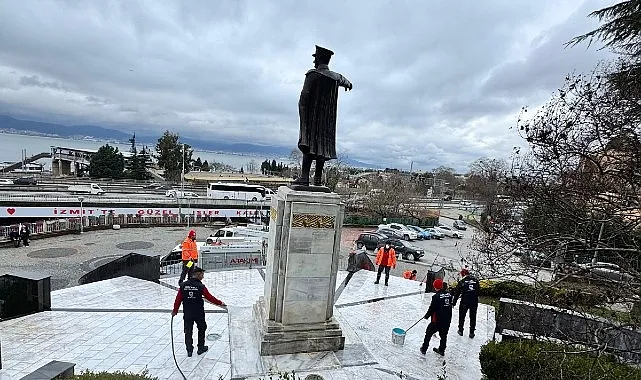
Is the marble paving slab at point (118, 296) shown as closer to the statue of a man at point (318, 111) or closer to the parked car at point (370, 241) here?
the statue of a man at point (318, 111)

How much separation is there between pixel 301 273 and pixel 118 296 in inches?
237

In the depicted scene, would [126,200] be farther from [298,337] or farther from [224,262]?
[298,337]

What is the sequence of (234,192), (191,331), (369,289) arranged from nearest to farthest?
(191,331) < (369,289) < (234,192)

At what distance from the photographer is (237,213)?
33.9m

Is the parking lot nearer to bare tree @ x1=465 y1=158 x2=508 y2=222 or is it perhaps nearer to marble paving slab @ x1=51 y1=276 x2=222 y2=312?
bare tree @ x1=465 y1=158 x2=508 y2=222

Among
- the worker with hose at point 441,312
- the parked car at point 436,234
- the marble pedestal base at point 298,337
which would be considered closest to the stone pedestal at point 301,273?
the marble pedestal base at point 298,337

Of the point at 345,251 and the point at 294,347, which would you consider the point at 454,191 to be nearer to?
the point at 345,251

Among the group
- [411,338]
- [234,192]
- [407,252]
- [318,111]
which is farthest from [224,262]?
[234,192]

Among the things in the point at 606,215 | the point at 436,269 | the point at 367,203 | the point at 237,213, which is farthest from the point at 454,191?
the point at 606,215

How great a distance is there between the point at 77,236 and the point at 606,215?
27110 millimetres

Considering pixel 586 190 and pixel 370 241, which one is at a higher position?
pixel 586 190

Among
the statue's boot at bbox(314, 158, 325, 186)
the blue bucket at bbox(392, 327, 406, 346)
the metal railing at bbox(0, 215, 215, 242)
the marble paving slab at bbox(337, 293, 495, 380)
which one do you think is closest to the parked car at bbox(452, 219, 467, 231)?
the metal railing at bbox(0, 215, 215, 242)

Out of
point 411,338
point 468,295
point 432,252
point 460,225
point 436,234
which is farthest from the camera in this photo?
point 460,225

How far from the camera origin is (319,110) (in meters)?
7.52
